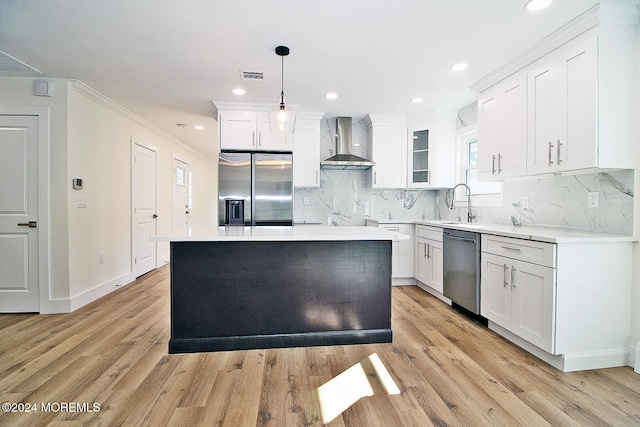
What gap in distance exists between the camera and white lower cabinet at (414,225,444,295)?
11.8 feet

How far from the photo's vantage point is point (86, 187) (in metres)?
3.44

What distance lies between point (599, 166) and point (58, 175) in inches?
187

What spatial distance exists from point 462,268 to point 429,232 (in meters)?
0.78

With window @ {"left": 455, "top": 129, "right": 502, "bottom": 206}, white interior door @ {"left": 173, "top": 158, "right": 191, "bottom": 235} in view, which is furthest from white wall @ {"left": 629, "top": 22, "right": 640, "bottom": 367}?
white interior door @ {"left": 173, "top": 158, "right": 191, "bottom": 235}

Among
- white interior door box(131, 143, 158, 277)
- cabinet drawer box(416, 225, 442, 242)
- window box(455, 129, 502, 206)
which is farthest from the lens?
white interior door box(131, 143, 158, 277)

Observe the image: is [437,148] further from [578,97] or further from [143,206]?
[143,206]

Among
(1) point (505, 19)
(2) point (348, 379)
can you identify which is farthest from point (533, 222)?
(2) point (348, 379)

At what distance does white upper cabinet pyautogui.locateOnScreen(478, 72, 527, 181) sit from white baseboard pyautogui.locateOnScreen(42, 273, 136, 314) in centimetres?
454

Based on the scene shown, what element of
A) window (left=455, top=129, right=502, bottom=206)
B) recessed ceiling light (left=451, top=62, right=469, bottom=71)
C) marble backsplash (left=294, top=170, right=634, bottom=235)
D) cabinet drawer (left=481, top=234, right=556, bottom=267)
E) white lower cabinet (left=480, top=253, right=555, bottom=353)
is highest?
recessed ceiling light (left=451, top=62, right=469, bottom=71)

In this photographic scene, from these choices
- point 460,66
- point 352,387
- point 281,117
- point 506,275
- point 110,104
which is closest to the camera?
point 352,387

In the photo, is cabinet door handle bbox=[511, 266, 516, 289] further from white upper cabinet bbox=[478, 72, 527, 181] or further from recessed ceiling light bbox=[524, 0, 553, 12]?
recessed ceiling light bbox=[524, 0, 553, 12]

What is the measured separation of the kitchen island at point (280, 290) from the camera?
7.59 ft

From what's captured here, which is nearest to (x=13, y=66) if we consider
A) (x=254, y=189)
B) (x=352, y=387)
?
(x=254, y=189)

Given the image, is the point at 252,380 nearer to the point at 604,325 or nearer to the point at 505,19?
the point at 604,325
